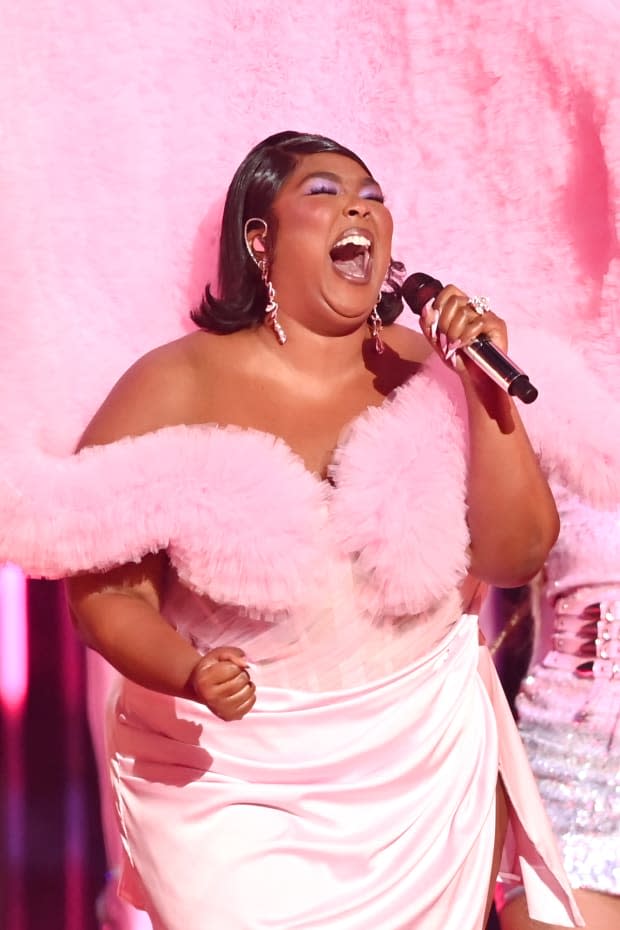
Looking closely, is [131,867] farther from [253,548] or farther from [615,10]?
[615,10]

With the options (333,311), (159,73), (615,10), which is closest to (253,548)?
(333,311)

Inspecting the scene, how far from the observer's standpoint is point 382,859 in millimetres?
1327

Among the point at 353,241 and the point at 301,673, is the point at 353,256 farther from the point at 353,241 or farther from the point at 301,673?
the point at 301,673

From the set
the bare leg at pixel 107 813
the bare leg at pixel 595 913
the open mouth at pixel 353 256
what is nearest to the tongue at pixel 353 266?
the open mouth at pixel 353 256

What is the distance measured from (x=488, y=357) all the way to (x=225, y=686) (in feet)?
1.24

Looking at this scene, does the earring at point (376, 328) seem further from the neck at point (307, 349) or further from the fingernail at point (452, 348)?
the fingernail at point (452, 348)

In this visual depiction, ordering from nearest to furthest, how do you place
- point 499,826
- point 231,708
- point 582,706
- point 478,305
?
1. point 231,708
2. point 478,305
3. point 499,826
4. point 582,706

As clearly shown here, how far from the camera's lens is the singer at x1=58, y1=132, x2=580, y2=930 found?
127 cm

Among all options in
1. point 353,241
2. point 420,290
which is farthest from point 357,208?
point 420,290

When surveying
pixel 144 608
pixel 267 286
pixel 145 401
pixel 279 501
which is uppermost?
pixel 267 286

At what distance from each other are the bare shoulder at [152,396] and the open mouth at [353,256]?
17 cm

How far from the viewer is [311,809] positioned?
1314 mm

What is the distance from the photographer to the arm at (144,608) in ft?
3.80

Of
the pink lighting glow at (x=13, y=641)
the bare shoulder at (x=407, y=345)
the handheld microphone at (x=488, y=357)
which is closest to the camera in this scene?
the handheld microphone at (x=488, y=357)
